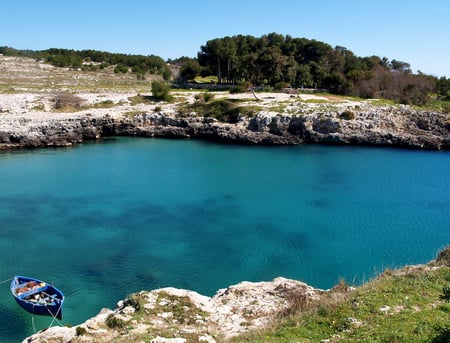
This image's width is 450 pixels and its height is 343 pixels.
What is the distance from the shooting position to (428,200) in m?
38.2

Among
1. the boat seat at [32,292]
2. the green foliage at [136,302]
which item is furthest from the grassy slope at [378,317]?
the boat seat at [32,292]

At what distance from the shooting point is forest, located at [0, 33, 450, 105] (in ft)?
279

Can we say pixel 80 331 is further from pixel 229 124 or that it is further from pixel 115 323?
pixel 229 124

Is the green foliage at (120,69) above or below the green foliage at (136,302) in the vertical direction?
above

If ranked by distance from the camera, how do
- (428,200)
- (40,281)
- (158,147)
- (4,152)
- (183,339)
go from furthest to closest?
(158,147), (4,152), (428,200), (40,281), (183,339)

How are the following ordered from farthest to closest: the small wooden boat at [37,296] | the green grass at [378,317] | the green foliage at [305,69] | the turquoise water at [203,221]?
the green foliage at [305,69], the turquoise water at [203,221], the small wooden boat at [37,296], the green grass at [378,317]

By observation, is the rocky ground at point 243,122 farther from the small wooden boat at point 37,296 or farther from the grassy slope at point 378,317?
the grassy slope at point 378,317

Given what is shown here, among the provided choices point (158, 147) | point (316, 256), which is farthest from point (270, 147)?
point (316, 256)

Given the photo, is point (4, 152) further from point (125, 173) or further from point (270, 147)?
point (270, 147)

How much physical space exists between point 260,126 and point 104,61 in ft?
313

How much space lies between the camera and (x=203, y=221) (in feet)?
107

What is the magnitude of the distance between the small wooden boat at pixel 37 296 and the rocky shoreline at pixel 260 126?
1841 inches

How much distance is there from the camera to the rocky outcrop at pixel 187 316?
13727 millimetres

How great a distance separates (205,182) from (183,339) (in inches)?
1256
